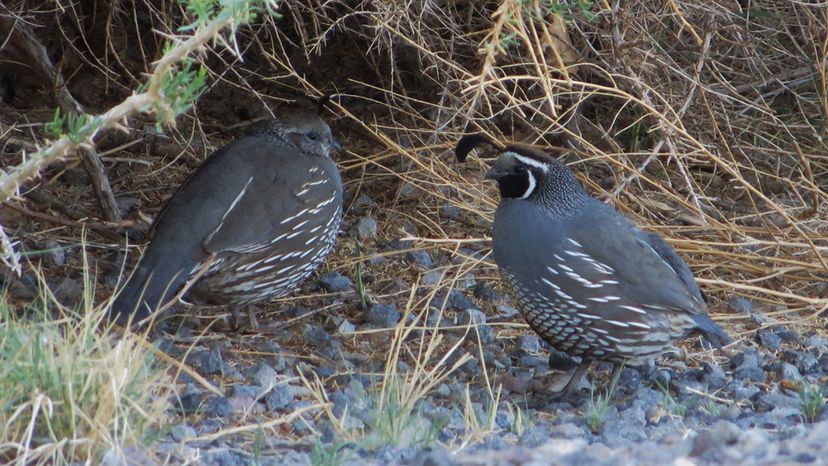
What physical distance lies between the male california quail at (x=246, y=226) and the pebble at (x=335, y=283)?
371 mm

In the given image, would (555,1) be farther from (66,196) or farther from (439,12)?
(66,196)

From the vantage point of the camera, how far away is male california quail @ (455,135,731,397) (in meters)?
4.50

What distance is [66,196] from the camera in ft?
19.8

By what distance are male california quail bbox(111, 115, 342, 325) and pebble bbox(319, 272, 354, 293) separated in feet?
1.22

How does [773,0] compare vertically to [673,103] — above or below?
above

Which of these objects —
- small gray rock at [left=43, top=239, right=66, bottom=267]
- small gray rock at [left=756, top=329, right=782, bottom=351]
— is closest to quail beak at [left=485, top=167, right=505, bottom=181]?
small gray rock at [left=756, top=329, right=782, bottom=351]

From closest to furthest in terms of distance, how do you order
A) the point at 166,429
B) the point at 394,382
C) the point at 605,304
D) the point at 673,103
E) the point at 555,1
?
the point at 166,429
the point at 394,382
the point at 555,1
the point at 605,304
the point at 673,103

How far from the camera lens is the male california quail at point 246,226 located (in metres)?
4.65

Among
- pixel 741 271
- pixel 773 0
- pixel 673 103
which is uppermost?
pixel 773 0

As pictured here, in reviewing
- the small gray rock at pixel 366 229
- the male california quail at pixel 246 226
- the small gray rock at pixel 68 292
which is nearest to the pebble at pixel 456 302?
the male california quail at pixel 246 226

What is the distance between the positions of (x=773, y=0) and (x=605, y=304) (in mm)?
2792

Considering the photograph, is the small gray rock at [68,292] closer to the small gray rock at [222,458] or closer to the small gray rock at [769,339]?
the small gray rock at [222,458]

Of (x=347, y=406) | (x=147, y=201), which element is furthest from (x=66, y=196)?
(x=347, y=406)

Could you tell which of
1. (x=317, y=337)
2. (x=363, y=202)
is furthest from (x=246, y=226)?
(x=363, y=202)
